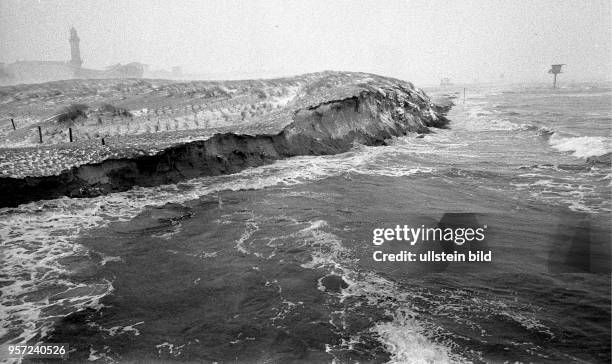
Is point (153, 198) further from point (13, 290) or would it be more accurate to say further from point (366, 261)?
point (366, 261)

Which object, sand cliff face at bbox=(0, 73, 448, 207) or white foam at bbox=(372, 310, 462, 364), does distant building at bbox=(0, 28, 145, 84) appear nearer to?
sand cliff face at bbox=(0, 73, 448, 207)

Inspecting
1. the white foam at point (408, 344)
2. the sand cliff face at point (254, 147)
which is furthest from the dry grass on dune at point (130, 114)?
the white foam at point (408, 344)

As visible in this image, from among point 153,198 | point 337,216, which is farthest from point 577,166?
point 153,198

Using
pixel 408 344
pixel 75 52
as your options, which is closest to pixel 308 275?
pixel 408 344

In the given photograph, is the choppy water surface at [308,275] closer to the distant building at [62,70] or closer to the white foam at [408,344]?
the white foam at [408,344]

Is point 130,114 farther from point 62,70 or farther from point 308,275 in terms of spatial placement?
point 62,70

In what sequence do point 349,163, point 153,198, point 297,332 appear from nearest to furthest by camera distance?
point 297,332
point 153,198
point 349,163
